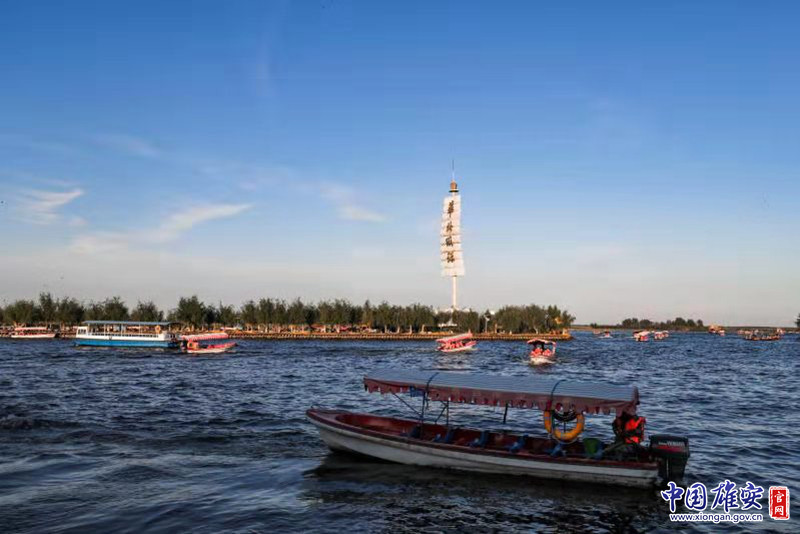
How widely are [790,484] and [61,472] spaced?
26.7 metres

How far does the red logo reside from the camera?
18.9 m

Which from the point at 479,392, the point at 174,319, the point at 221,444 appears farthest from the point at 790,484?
the point at 174,319

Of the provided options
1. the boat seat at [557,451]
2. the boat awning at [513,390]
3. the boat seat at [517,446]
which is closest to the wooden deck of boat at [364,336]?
the boat awning at [513,390]

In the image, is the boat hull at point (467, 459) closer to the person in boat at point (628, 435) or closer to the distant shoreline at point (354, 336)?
the person in boat at point (628, 435)

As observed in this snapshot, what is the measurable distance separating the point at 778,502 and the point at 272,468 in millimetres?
17606

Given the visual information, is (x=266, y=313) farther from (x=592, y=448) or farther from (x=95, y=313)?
(x=592, y=448)

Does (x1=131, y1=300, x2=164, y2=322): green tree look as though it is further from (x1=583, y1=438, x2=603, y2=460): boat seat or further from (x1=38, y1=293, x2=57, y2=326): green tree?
(x1=583, y1=438, x2=603, y2=460): boat seat

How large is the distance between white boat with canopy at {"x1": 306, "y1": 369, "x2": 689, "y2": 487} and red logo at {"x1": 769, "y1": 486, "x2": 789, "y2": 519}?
2.92m

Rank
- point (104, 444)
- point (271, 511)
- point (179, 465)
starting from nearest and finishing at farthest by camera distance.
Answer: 1. point (271, 511)
2. point (179, 465)
3. point (104, 444)

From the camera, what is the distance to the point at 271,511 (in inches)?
728

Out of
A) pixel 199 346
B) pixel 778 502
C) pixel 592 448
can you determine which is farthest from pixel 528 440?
pixel 199 346

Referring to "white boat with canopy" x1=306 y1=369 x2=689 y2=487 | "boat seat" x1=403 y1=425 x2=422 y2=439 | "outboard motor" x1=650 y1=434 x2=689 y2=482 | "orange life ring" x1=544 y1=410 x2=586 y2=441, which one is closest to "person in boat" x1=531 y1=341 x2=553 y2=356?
"white boat with canopy" x1=306 y1=369 x2=689 y2=487

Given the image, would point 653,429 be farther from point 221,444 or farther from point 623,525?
point 221,444

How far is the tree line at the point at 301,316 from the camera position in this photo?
170 metres
